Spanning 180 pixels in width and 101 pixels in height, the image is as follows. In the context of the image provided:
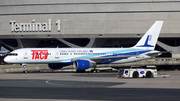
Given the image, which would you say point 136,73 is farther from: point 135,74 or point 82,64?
point 82,64

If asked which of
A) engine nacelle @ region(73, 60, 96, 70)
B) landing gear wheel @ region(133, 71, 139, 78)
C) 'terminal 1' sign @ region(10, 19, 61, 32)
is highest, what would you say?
'terminal 1' sign @ region(10, 19, 61, 32)

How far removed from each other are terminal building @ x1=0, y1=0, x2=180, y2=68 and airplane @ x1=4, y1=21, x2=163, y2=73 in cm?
1530

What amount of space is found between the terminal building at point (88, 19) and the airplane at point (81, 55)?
1530cm

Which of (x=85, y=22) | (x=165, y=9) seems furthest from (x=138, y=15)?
(x=85, y=22)

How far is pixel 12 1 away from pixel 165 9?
3545 cm

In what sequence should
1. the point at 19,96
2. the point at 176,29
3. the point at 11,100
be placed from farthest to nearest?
the point at 176,29, the point at 19,96, the point at 11,100

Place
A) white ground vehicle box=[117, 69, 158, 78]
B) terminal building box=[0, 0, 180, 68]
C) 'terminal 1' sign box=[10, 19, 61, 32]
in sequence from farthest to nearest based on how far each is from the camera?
'terminal 1' sign box=[10, 19, 61, 32]
terminal building box=[0, 0, 180, 68]
white ground vehicle box=[117, 69, 158, 78]

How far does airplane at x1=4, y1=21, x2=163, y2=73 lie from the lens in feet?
157

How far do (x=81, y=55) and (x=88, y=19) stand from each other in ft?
75.8

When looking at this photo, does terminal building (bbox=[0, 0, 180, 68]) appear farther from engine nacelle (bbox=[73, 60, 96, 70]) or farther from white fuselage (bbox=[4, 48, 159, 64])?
engine nacelle (bbox=[73, 60, 96, 70])

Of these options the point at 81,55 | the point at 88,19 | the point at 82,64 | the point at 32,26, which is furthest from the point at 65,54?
the point at 32,26

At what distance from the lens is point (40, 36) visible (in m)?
75.1

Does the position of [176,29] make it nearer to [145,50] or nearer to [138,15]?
[138,15]

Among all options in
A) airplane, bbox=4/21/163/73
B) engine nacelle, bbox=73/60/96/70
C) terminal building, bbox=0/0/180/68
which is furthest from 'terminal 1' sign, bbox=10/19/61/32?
engine nacelle, bbox=73/60/96/70
